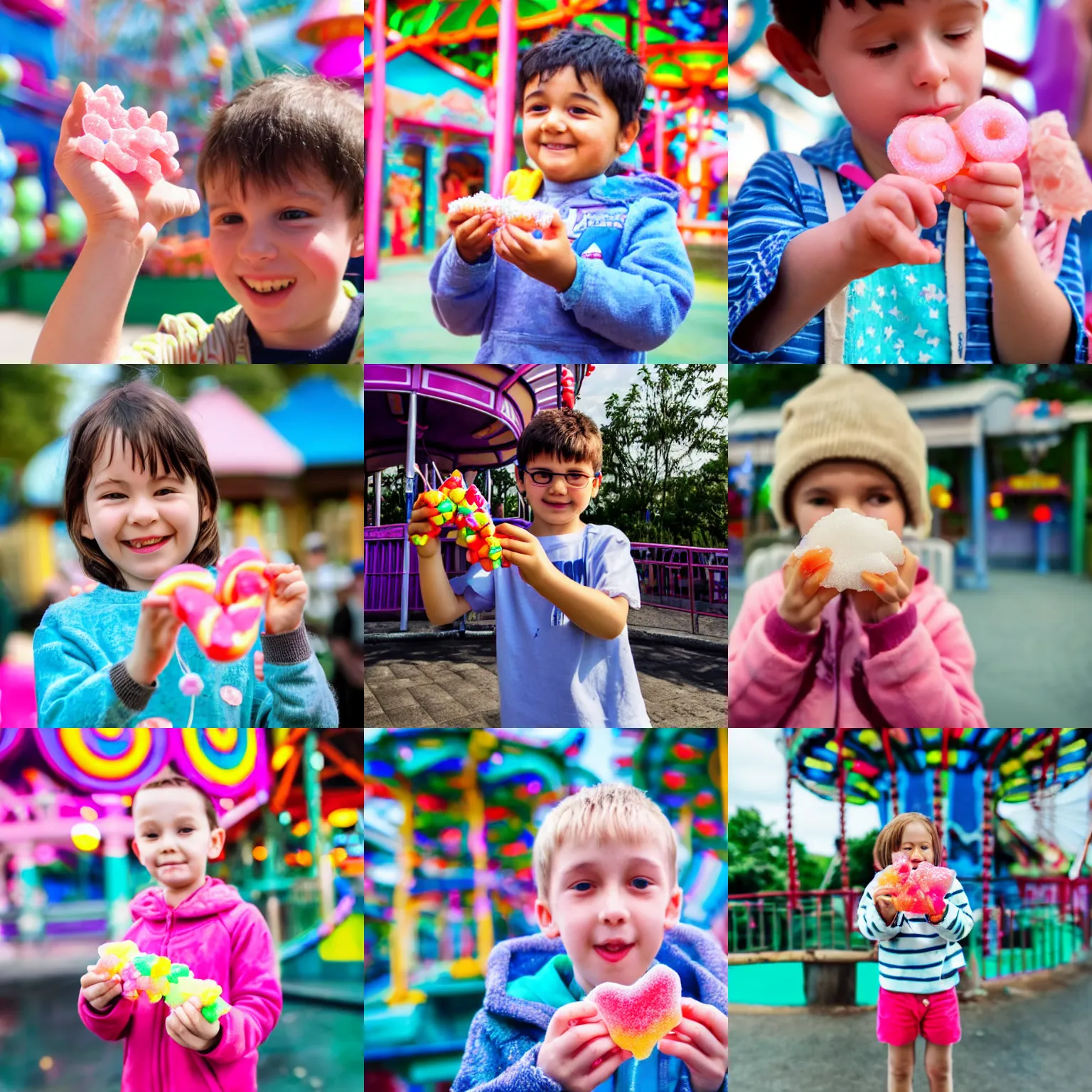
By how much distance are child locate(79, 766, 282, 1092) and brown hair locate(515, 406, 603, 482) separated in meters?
0.87

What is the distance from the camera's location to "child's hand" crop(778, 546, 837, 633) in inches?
82.1

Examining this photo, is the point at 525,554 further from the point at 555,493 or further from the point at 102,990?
the point at 102,990

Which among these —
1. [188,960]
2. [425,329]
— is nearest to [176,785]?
[188,960]

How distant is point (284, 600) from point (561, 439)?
1.90 feet

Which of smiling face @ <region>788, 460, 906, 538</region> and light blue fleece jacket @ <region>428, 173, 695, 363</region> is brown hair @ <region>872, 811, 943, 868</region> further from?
light blue fleece jacket @ <region>428, 173, 695, 363</region>

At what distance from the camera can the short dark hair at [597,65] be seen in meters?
2.13

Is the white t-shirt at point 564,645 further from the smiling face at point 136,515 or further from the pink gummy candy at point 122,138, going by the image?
the pink gummy candy at point 122,138

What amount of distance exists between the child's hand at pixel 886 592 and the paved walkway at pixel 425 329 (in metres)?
0.50

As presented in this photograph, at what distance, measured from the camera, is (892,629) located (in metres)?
2.13

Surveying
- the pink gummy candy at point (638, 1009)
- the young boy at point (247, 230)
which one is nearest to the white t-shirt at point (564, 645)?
the pink gummy candy at point (638, 1009)

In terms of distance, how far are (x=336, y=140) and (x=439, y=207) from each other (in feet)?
0.74

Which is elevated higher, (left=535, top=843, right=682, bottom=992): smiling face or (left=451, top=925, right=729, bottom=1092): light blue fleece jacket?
(left=535, top=843, right=682, bottom=992): smiling face

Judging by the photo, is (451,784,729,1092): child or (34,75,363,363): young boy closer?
(451,784,729,1092): child

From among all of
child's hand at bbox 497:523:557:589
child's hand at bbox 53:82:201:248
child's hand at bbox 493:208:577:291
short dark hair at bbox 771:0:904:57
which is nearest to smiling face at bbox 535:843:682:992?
child's hand at bbox 497:523:557:589
